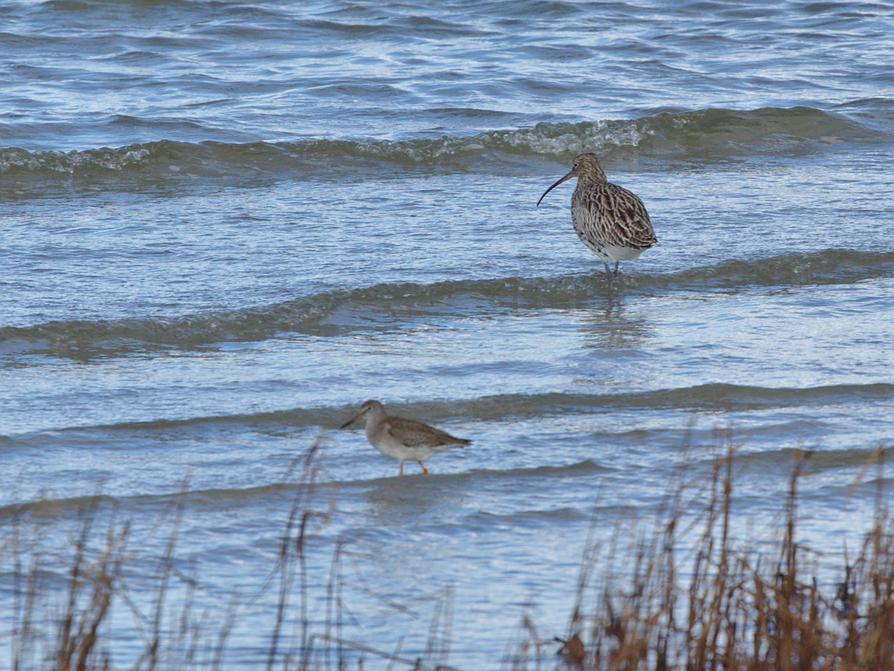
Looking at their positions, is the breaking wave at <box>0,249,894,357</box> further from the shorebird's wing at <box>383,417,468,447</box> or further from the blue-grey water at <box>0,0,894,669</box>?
the shorebird's wing at <box>383,417,468,447</box>

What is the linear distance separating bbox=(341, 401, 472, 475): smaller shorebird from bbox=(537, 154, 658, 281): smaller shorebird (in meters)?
4.25

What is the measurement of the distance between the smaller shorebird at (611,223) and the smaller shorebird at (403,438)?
425cm

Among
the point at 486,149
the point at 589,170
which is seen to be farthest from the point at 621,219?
the point at 486,149

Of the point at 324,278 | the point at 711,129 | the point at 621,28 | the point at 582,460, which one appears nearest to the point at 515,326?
the point at 324,278

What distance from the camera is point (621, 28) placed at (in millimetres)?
23281

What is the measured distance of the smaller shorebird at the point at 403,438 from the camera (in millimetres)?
6957

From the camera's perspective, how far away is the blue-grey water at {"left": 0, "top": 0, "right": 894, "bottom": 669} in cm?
657

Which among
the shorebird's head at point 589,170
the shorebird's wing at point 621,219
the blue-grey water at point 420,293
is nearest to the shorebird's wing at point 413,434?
the blue-grey water at point 420,293

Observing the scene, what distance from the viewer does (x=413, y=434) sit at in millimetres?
6953

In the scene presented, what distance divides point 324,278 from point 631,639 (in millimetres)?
7118

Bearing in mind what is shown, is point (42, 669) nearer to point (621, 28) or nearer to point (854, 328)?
point (854, 328)

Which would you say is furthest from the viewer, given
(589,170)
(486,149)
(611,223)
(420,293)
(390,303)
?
(486,149)

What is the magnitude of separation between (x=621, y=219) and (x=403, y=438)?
4.70 metres

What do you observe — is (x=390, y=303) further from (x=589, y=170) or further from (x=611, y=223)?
(x=589, y=170)
